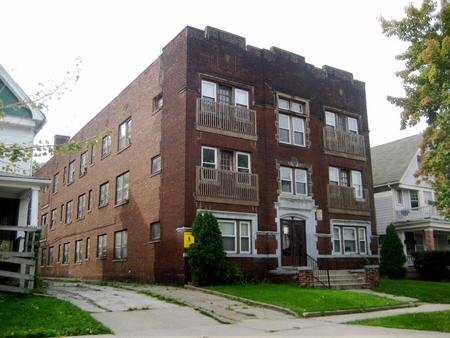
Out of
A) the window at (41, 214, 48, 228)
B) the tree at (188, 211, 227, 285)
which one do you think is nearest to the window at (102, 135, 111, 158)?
the tree at (188, 211, 227, 285)

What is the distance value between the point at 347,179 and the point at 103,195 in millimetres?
14963

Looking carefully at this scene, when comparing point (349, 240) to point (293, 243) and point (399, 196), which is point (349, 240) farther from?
point (399, 196)

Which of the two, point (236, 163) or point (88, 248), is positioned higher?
point (236, 163)

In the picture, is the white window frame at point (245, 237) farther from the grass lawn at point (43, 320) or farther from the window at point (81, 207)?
the window at point (81, 207)

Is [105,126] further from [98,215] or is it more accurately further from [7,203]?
[7,203]

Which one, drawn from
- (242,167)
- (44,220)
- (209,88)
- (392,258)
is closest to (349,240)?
(392,258)

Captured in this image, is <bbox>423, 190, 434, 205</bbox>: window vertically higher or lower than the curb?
higher

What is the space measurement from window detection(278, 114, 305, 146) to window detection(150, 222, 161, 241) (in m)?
7.37

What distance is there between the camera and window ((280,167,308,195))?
24266 mm

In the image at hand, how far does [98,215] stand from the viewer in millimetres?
30781

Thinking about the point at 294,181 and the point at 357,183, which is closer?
the point at 294,181

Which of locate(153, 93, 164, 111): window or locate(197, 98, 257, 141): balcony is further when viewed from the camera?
locate(153, 93, 164, 111): window

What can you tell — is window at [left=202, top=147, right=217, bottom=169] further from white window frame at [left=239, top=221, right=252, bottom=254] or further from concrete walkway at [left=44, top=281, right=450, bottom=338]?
concrete walkway at [left=44, top=281, right=450, bottom=338]

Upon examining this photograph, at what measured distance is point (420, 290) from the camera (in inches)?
824
